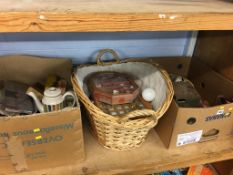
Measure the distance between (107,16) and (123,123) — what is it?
0.29m

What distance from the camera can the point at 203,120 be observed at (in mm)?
720

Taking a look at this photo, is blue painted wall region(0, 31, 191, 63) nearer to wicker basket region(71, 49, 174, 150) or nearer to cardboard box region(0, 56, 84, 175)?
wicker basket region(71, 49, 174, 150)

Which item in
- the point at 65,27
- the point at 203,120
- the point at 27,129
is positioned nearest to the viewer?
the point at 65,27

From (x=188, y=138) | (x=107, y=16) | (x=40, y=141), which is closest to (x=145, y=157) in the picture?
(x=188, y=138)

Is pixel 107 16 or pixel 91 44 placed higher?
pixel 107 16

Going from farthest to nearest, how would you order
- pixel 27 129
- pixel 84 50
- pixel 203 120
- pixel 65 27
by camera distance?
pixel 84 50
pixel 203 120
pixel 27 129
pixel 65 27

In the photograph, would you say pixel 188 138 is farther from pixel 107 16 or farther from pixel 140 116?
pixel 107 16

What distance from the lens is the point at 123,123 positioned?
2.04 ft

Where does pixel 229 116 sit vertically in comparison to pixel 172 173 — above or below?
above

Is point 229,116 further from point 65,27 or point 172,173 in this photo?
point 65,27

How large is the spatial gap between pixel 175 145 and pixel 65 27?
1.75 feet

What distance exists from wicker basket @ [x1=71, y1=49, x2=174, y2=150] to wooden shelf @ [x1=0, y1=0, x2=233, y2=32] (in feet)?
0.76

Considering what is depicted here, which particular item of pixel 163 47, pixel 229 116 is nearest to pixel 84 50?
pixel 163 47

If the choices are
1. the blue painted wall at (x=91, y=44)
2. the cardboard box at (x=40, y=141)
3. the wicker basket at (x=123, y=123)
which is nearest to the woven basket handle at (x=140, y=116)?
the wicker basket at (x=123, y=123)
